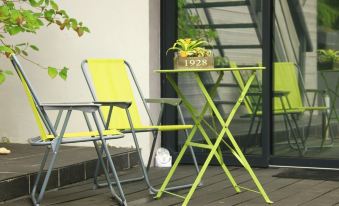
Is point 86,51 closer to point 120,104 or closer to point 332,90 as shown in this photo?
point 120,104

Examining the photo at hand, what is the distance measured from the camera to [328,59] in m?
6.15

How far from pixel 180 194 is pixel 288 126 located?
5.63 ft

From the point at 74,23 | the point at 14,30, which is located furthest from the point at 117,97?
the point at 14,30

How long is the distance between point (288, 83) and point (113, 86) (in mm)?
1712

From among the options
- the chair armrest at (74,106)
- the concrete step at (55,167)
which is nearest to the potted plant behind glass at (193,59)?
the chair armrest at (74,106)

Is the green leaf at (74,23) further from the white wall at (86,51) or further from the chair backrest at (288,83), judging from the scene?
the chair backrest at (288,83)

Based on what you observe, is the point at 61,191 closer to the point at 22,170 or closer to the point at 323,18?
the point at 22,170

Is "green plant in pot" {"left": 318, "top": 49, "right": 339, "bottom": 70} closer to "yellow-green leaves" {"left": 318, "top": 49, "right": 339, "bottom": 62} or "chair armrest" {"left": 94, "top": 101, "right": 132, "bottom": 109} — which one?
"yellow-green leaves" {"left": 318, "top": 49, "right": 339, "bottom": 62}

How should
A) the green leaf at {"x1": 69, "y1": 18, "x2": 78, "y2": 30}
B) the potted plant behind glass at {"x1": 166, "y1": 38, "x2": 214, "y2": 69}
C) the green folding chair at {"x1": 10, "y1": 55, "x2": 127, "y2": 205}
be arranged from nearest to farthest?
the green folding chair at {"x1": 10, "y1": 55, "x2": 127, "y2": 205} → the potted plant behind glass at {"x1": 166, "y1": 38, "x2": 214, "y2": 69} → the green leaf at {"x1": 69, "y1": 18, "x2": 78, "y2": 30}

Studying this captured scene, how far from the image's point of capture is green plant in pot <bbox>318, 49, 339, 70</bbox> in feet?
20.1

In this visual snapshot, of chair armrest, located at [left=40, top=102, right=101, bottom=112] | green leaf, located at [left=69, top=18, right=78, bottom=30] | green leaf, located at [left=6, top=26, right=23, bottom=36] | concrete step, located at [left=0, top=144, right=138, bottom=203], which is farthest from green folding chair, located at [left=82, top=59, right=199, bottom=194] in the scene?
green leaf, located at [left=6, top=26, right=23, bottom=36]

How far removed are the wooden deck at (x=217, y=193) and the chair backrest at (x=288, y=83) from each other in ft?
2.39

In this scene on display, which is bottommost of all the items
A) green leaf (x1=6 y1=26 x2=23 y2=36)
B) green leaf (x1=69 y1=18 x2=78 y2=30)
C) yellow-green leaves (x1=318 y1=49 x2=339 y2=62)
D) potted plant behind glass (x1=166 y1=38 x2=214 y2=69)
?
yellow-green leaves (x1=318 y1=49 x2=339 y2=62)

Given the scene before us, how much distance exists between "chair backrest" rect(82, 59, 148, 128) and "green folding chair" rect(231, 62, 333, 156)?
130 centimetres
